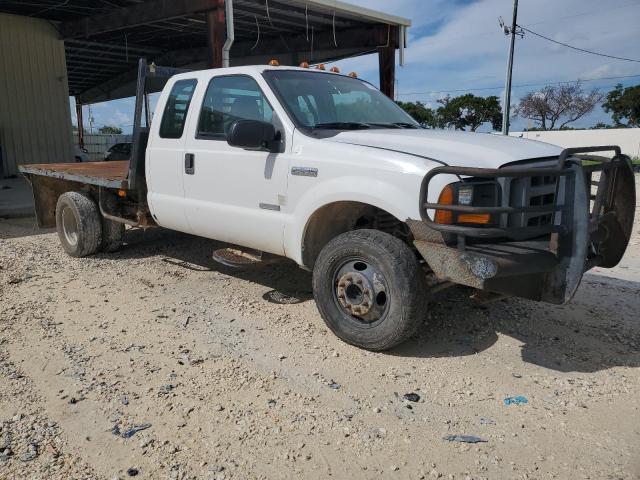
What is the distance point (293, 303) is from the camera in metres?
4.88

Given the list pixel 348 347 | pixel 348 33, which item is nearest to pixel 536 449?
pixel 348 347

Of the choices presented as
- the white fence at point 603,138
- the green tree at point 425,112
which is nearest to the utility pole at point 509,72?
the white fence at point 603,138

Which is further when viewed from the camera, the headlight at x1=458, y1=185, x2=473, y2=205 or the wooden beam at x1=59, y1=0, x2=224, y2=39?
the wooden beam at x1=59, y1=0, x2=224, y2=39

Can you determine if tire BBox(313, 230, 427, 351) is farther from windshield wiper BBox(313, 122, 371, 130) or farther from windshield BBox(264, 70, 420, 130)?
windshield BBox(264, 70, 420, 130)

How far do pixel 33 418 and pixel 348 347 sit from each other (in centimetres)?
203

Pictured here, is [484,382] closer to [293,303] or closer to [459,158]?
[459,158]

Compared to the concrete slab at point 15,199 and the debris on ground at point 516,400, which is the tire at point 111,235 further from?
the debris on ground at point 516,400

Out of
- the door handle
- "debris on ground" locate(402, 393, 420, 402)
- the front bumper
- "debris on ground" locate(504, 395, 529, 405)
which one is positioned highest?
the door handle

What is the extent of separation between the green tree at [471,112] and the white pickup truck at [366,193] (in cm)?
4011

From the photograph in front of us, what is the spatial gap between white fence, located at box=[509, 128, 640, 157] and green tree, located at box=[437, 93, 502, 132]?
405 cm

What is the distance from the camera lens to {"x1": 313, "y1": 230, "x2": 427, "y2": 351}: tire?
3.54 m

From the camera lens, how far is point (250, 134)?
157 inches

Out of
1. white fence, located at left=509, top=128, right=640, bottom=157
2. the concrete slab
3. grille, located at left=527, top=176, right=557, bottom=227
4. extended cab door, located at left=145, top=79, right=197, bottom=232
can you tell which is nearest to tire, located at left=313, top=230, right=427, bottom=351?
grille, located at left=527, top=176, right=557, bottom=227

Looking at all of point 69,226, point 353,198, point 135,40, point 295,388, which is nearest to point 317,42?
point 135,40
